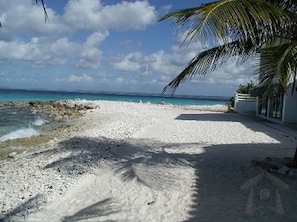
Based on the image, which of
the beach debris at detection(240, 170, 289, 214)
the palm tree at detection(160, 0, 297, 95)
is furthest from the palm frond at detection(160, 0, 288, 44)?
the beach debris at detection(240, 170, 289, 214)

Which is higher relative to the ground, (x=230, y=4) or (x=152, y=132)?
(x=230, y=4)

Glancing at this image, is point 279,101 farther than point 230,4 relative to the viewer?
Yes

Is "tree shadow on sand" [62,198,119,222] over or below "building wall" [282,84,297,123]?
below

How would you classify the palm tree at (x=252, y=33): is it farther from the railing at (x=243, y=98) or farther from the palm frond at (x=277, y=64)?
the railing at (x=243, y=98)

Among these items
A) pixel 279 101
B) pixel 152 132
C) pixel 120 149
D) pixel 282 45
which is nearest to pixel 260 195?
pixel 282 45

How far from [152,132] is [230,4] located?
929 cm

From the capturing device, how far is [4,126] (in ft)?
61.7

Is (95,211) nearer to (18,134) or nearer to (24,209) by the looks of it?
(24,209)

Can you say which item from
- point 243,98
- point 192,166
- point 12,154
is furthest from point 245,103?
point 12,154

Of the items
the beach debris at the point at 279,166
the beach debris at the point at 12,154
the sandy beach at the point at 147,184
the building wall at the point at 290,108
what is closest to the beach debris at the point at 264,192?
the sandy beach at the point at 147,184

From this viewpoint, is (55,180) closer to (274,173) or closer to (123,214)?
(123,214)

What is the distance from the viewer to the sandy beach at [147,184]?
218 inches

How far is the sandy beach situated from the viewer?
5.54 meters

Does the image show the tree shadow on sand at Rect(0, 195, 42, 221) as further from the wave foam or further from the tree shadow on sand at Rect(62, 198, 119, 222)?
the wave foam
